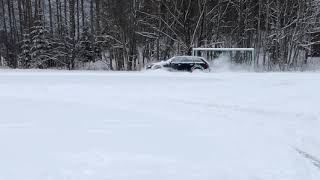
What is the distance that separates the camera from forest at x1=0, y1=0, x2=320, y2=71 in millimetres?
38812

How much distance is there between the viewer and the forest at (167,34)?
3881cm

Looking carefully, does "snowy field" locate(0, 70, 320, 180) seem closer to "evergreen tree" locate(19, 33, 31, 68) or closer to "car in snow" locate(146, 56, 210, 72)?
"car in snow" locate(146, 56, 210, 72)

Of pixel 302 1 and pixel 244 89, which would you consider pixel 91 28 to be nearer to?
pixel 302 1

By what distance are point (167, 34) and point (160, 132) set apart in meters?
31.7

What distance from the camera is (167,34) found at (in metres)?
40.1

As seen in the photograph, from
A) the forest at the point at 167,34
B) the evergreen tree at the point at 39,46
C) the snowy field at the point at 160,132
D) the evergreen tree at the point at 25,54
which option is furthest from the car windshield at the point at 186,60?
the evergreen tree at the point at 25,54

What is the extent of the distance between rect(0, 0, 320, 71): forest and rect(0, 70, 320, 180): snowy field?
22.1 meters

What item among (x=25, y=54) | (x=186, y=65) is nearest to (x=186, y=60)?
(x=186, y=65)

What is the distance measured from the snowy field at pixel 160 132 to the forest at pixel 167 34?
22.1 meters

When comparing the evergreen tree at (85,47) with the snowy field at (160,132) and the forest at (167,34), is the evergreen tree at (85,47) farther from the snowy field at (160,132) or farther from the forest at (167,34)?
the snowy field at (160,132)

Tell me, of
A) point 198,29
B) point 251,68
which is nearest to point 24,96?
point 251,68

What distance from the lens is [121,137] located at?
8500mm

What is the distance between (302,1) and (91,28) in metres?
20.4

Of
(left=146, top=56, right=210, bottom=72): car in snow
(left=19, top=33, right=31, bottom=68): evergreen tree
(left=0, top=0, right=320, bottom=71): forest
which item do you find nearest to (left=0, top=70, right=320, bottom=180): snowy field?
(left=146, top=56, right=210, bottom=72): car in snow
